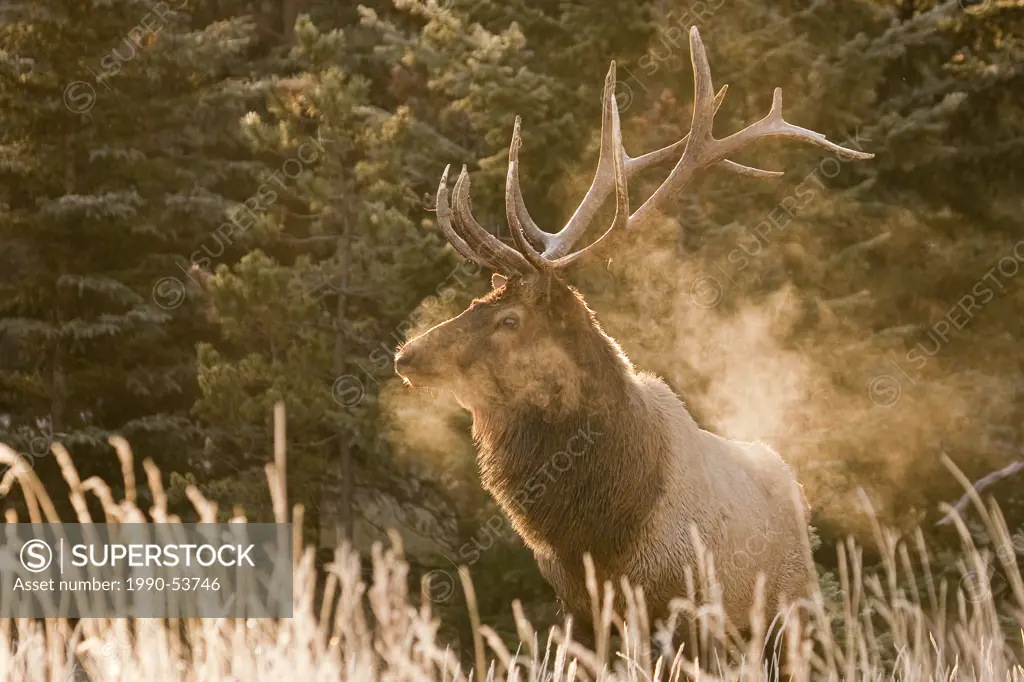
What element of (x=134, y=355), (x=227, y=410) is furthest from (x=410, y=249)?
(x=134, y=355)

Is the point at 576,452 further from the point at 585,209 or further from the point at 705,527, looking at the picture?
the point at 585,209

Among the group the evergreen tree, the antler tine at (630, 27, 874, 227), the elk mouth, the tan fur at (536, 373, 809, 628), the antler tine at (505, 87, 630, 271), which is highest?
the evergreen tree

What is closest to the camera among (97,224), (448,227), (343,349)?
(448,227)

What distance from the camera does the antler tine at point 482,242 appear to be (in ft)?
15.3

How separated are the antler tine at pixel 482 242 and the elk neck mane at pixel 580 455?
0.34m

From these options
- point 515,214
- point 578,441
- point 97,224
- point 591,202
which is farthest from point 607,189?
point 97,224

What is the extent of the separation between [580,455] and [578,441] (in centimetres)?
6

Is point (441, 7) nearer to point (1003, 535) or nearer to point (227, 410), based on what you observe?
point (227, 410)

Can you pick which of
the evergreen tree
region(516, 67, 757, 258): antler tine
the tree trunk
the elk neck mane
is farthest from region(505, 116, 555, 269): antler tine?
the evergreen tree

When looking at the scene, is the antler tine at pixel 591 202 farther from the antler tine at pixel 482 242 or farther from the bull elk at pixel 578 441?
the antler tine at pixel 482 242

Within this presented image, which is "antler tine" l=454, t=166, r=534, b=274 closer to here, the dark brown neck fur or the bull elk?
the bull elk

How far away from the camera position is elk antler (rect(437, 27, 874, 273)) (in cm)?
466

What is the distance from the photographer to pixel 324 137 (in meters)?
11.2

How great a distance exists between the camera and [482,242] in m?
4.77
